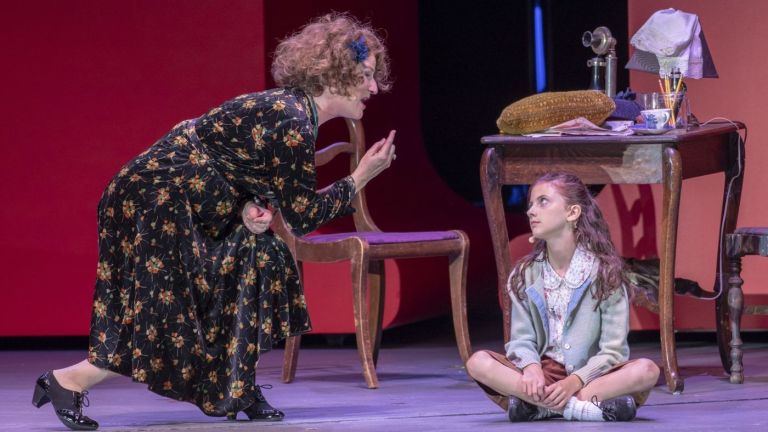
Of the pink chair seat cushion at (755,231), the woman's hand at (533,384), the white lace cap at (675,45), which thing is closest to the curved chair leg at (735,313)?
the pink chair seat cushion at (755,231)

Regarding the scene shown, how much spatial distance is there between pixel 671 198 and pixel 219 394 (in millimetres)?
1522

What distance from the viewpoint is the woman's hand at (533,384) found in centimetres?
351

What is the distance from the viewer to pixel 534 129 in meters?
4.26

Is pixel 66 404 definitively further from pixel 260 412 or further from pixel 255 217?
pixel 255 217

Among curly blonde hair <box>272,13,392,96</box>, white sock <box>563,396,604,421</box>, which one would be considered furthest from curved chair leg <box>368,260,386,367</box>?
white sock <box>563,396,604,421</box>

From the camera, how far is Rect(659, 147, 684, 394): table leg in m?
4.13

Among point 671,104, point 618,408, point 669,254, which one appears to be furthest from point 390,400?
point 671,104

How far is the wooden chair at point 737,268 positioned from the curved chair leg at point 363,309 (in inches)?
47.6

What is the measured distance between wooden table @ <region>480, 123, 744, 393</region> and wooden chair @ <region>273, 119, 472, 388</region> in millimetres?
377

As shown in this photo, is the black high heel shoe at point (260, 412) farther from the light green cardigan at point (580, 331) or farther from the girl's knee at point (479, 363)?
the light green cardigan at point (580, 331)

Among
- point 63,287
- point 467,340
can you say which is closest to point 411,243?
point 467,340

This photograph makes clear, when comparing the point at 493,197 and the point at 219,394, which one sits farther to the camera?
the point at 493,197

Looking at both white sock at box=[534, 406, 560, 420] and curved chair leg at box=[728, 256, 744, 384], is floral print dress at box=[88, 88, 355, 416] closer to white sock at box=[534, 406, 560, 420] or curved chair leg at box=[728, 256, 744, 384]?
white sock at box=[534, 406, 560, 420]

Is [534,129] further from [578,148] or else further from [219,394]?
[219,394]
